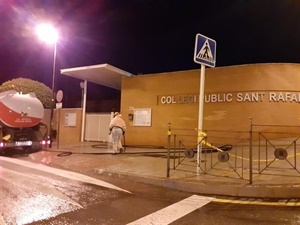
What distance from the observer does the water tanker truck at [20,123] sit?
14.1 metres

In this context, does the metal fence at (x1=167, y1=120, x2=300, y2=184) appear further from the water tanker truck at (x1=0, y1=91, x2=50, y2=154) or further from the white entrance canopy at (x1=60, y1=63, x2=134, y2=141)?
the water tanker truck at (x1=0, y1=91, x2=50, y2=154)

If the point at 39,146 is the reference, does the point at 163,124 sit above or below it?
above

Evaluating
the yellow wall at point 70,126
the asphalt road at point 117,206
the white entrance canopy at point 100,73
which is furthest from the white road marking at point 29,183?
the yellow wall at point 70,126

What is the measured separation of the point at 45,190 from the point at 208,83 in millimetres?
10496

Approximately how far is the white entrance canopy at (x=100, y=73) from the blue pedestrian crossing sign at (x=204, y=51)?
31.4 ft

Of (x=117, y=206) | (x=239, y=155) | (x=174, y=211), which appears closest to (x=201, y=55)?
(x=174, y=211)

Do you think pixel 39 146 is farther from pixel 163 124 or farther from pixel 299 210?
pixel 299 210

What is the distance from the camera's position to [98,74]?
19.8 m

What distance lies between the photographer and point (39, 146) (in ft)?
50.1

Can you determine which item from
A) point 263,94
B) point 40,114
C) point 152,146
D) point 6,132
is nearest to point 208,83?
point 263,94

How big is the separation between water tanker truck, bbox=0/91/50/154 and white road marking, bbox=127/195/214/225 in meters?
10.4

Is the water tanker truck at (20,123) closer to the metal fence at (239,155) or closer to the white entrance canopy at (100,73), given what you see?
the white entrance canopy at (100,73)

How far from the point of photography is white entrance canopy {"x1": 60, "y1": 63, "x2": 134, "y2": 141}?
18062mm

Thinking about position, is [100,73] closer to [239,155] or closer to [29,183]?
[239,155]
